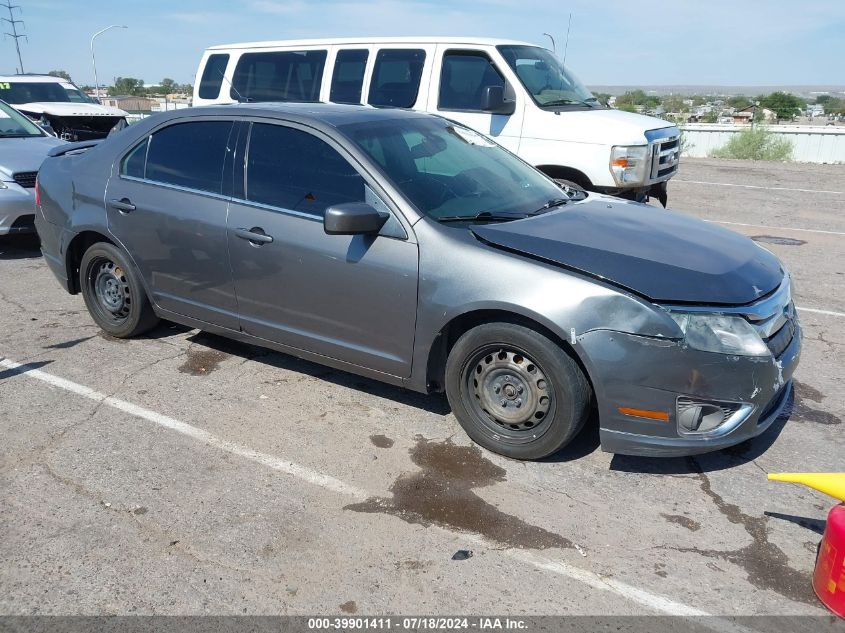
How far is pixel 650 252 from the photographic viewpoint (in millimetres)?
3713

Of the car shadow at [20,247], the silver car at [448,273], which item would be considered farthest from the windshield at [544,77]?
the car shadow at [20,247]

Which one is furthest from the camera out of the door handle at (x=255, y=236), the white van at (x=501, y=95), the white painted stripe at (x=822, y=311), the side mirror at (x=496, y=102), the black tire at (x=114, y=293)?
the side mirror at (x=496, y=102)

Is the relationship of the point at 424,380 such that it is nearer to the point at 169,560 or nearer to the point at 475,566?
the point at 475,566

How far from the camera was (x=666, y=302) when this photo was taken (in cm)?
338

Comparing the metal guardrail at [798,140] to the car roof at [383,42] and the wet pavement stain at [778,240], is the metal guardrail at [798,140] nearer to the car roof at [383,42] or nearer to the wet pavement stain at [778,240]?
the wet pavement stain at [778,240]

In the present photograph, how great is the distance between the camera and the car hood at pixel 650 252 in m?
3.45

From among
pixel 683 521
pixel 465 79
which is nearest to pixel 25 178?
pixel 465 79

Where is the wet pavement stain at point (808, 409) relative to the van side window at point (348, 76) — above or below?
below

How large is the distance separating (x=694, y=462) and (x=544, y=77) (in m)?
5.51

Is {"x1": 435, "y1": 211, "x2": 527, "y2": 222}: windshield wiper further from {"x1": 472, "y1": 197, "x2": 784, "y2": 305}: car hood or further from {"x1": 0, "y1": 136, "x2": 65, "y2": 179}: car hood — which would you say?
{"x1": 0, "y1": 136, "x2": 65, "y2": 179}: car hood

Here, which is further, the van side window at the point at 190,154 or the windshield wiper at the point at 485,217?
the van side window at the point at 190,154

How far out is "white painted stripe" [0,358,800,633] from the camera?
9.20 feet

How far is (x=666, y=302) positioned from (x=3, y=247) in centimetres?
831

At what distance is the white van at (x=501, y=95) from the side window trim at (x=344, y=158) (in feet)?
9.57
